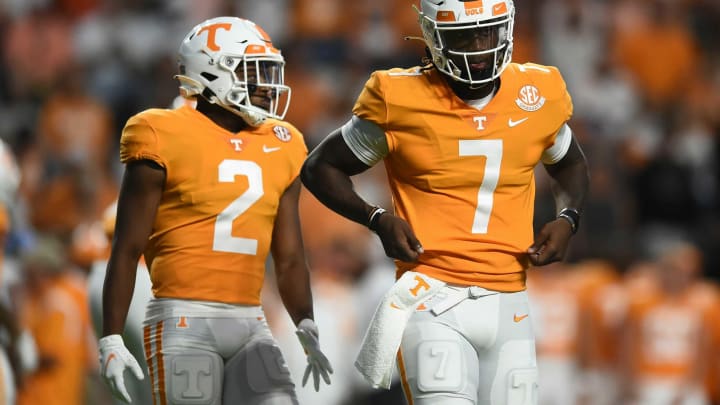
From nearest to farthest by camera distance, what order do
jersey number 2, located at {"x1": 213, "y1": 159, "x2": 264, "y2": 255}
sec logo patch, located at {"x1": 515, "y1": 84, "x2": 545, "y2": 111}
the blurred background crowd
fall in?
1. sec logo patch, located at {"x1": 515, "y1": 84, "x2": 545, "y2": 111}
2. jersey number 2, located at {"x1": 213, "y1": 159, "x2": 264, "y2": 255}
3. the blurred background crowd

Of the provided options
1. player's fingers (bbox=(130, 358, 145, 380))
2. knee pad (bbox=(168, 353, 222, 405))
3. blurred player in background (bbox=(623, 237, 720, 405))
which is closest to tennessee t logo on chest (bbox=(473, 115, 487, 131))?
knee pad (bbox=(168, 353, 222, 405))

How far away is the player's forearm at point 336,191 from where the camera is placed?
5020mm

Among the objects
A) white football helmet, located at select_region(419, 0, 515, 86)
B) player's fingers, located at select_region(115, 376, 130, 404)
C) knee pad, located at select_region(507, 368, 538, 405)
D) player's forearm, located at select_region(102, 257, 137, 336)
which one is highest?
white football helmet, located at select_region(419, 0, 515, 86)

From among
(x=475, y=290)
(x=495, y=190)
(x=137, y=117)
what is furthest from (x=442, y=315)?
(x=137, y=117)

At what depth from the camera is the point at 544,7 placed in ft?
43.3

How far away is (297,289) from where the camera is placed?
218 inches

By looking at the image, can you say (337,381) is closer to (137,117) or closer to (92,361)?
(92,361)

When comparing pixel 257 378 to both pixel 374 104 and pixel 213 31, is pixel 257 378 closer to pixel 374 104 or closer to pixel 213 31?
pixel 374 104

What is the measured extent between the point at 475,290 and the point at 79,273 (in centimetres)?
502

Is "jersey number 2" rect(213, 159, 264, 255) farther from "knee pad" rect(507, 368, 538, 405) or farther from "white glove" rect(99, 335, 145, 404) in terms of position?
"knee pad" rect(507, 368, 538, 405)


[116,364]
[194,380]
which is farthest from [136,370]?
[194,380]

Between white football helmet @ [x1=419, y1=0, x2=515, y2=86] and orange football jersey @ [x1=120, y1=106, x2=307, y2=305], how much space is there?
34.1 inches

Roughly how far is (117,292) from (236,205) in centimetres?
53

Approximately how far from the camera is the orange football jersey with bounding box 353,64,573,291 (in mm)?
4902
